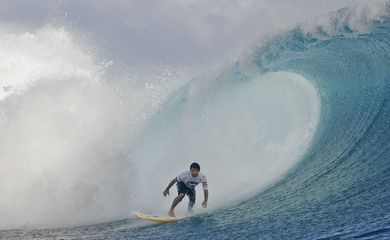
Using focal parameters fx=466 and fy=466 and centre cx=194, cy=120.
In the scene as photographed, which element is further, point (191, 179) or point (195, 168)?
point (191, 179)

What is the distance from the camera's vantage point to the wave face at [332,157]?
6598 mm

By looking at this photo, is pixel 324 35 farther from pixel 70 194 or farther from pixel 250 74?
pixel 70 194

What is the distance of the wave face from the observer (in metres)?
6.60

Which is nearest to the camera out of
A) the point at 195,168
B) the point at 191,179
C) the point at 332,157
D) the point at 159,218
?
the point at 159,218

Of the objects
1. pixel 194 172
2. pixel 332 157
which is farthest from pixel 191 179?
pixel 332 157

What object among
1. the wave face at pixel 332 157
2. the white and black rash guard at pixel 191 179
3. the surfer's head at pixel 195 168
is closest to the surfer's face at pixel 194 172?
the surfer's head at pixel 195 168

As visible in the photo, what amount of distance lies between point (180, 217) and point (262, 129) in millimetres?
6379

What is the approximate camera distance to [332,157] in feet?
36.3

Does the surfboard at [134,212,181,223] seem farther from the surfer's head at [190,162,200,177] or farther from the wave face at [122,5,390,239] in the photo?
the surfer's head at [190,162,200,177]

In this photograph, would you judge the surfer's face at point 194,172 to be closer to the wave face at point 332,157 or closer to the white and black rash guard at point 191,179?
the white and black rash guard at point 191,179

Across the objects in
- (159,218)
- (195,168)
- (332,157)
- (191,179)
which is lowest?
(159,218)

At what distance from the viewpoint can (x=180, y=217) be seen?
9.16 meters

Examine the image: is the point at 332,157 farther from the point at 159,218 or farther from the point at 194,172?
the point at 159,218

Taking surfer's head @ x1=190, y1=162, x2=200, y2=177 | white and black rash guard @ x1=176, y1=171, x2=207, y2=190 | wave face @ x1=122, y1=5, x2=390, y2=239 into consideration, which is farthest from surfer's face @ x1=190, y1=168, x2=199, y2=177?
wave face @ x1=122, y1=5, x2=390, y2=239
